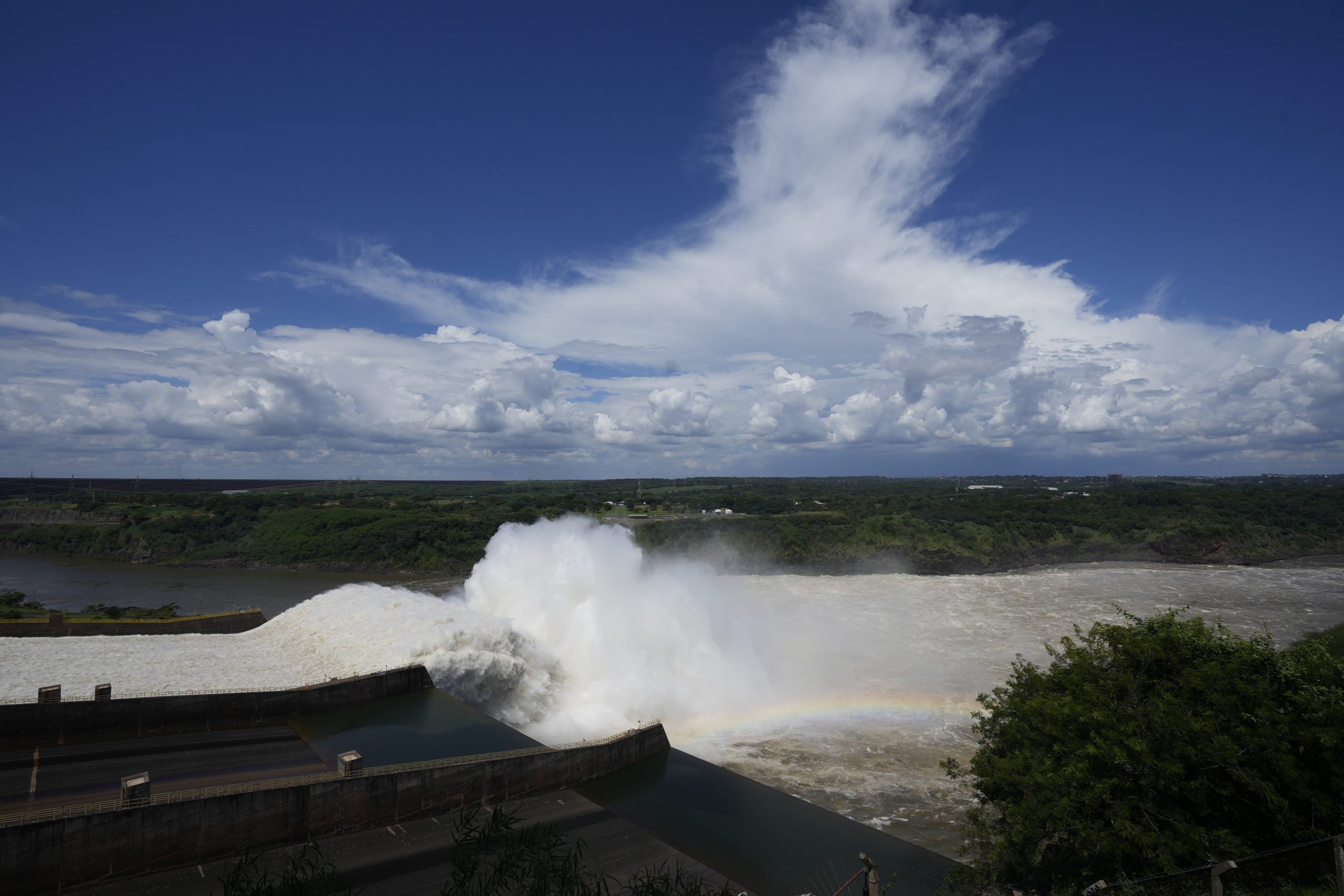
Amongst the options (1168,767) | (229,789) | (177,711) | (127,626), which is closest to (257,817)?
(229,789)

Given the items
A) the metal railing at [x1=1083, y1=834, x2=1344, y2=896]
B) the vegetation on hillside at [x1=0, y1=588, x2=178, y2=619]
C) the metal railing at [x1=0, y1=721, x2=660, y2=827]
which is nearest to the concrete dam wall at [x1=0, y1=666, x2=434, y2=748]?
the metal railing at [x1=0, y1=721, x2=660, y2=827]

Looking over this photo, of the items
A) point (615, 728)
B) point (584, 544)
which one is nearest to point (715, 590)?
point (584, 544)

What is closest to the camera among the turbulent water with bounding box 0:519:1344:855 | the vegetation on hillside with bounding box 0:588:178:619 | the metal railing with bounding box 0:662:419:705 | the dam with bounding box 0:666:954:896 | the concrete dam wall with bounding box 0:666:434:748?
the dam with bounding box 0:666:954:896

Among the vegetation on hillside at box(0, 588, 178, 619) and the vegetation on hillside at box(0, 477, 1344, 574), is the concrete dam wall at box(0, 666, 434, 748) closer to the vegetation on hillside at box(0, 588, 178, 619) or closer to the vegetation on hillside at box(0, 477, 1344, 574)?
the vegetation on hillside at box(0, 588, 178, 619)

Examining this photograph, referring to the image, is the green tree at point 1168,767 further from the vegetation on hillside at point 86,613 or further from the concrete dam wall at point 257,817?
the vegetation on hillside at point 86,613

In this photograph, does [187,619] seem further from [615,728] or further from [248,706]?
[615,728]

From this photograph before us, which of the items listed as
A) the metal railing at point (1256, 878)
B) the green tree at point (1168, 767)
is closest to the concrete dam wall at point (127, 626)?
the green tree at point (1168, 767)

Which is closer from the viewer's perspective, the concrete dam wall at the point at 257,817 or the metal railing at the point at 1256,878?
A: the metal railing at the point at 1256,878
